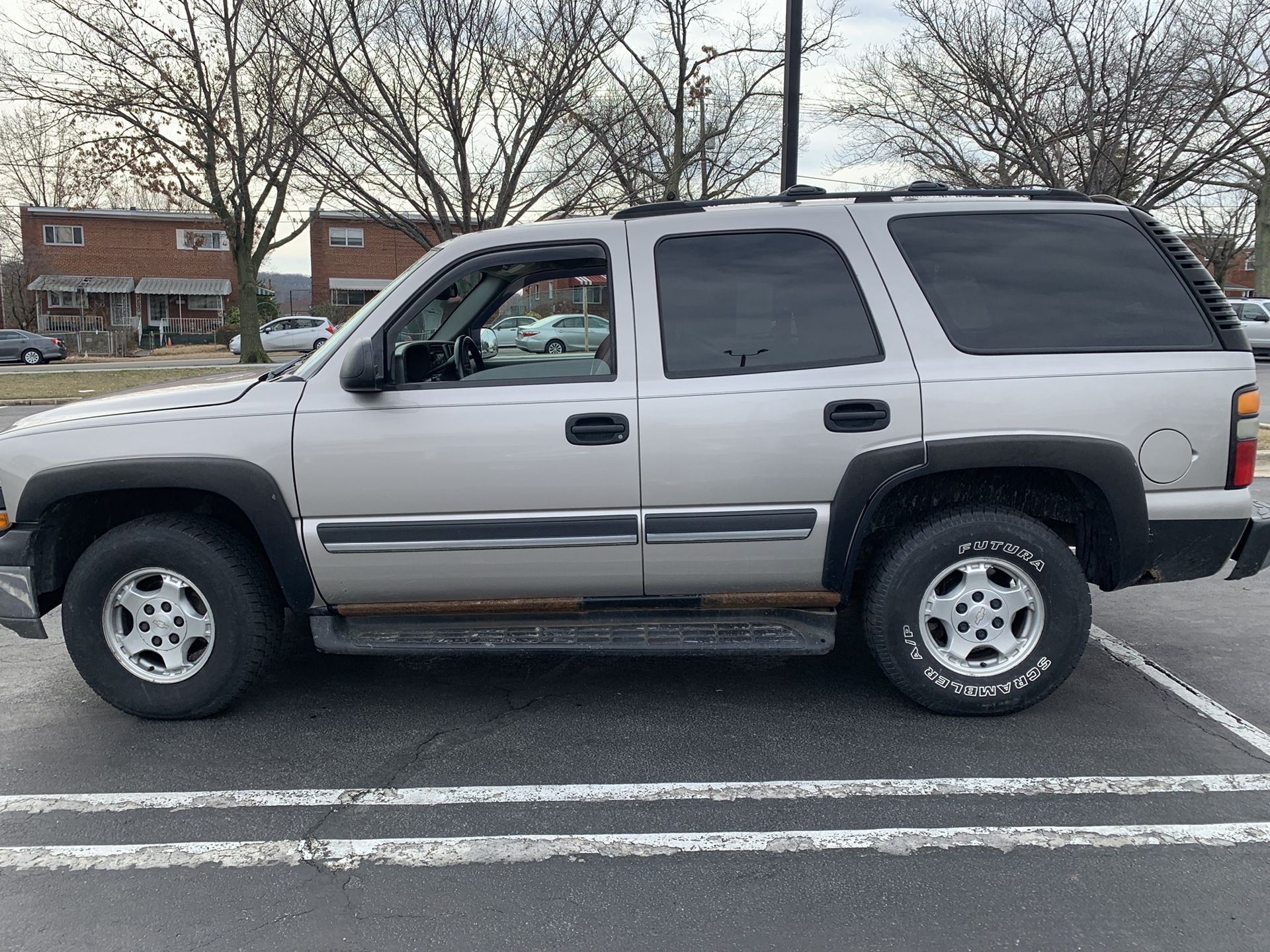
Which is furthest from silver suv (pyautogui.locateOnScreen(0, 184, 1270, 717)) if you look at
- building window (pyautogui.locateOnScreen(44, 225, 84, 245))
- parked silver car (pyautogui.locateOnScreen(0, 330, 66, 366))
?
building window (pyautogui.locateOnScreen(44, 225, 84, 245))

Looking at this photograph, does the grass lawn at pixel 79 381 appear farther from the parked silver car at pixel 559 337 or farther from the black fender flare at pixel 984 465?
the black fender flare at pixel 984 465

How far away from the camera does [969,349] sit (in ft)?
12.6

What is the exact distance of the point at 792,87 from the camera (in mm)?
9023

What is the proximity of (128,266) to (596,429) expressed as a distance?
49.4m

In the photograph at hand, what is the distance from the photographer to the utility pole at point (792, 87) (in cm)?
859

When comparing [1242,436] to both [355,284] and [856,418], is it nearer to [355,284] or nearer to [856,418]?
[856,418]

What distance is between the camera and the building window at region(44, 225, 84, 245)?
4594cm

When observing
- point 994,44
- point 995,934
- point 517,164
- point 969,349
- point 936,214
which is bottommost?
point 995,934

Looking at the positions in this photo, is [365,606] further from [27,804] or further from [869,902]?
[869,902]

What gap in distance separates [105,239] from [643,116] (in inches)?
1423

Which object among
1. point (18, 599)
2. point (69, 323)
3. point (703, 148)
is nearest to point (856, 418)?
point (18, 599)

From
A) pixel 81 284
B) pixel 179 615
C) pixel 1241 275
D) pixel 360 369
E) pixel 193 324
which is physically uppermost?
pixel 1241 275

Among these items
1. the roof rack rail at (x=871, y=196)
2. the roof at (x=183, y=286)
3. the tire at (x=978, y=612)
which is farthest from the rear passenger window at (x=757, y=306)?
the roof at (x=183, y=286)

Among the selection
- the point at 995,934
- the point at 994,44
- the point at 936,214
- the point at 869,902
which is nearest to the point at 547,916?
the point at 869,902
